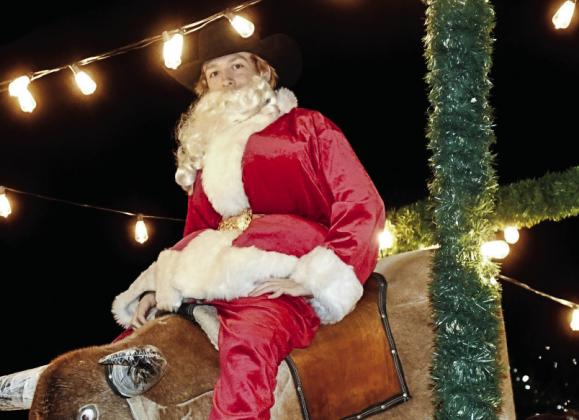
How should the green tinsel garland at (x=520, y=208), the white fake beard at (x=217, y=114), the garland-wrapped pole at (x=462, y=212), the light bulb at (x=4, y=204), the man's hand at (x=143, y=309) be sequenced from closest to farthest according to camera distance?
the garland-wrapped pole at (x=462, y=212) < the man's hand at (x=143, y=309) < the white fake beard at (x=217, y=114) < the green tinsel garland at (x=520, y=208) < the light bulb at (x=4, y=204)

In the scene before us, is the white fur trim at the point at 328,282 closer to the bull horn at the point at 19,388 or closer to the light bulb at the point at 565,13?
the bull horn at the point at 19,388

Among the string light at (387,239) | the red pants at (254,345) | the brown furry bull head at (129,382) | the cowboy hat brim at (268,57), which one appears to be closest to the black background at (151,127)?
the string light at (387,239)

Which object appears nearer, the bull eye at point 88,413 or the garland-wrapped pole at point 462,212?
the garland-wrapped pole at point 462,212

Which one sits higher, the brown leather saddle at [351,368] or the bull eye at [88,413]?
the bull eye at [88,413]

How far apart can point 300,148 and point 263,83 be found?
1.69ft

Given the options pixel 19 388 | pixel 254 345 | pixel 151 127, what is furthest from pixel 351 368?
pixel 151 127

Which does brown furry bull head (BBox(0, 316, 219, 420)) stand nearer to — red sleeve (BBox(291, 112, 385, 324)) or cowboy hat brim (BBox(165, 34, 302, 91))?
red sleeve (BBox(291, 112, 385, 324))

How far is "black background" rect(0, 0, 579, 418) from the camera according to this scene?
4515 millimetres

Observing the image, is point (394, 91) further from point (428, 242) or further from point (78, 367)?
point (78, 367)

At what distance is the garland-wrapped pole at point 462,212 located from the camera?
1.83m

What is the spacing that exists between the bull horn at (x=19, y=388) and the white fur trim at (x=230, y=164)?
3.03ft

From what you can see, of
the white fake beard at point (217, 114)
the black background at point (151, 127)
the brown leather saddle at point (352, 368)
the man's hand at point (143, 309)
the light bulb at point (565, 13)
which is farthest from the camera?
the black background at point (151, 127)

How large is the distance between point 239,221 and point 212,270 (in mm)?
344

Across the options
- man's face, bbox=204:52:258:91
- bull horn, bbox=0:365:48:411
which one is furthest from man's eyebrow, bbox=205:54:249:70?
bull horn, bbox=0:365:48:411
